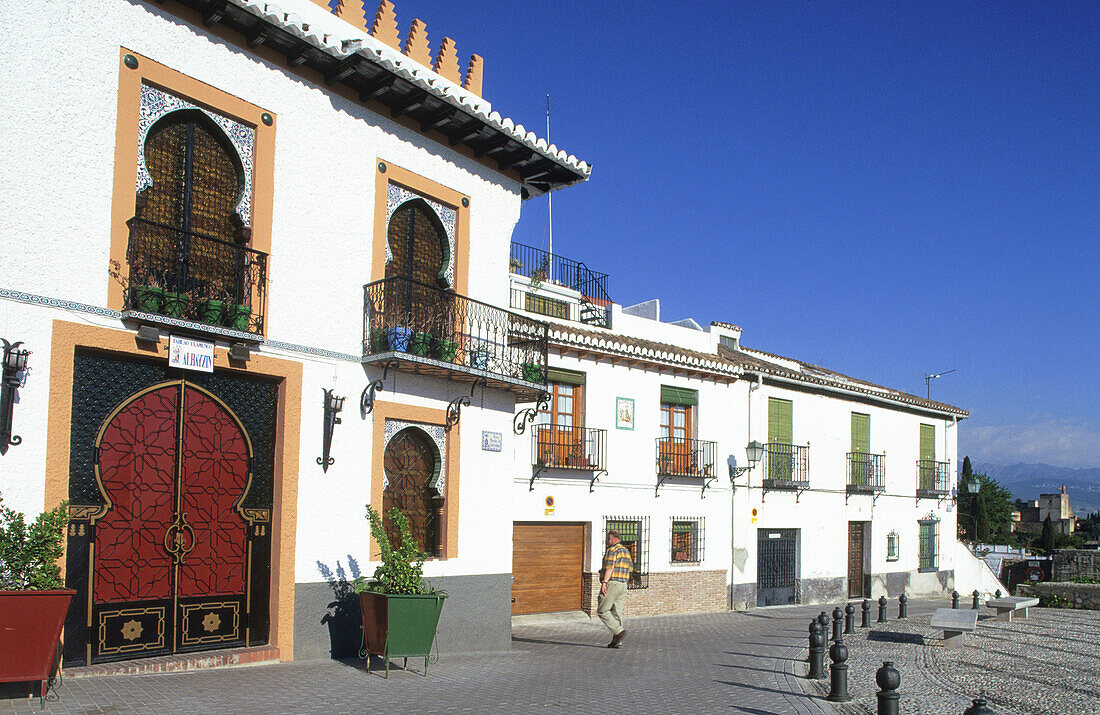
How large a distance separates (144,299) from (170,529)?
2.29 meters

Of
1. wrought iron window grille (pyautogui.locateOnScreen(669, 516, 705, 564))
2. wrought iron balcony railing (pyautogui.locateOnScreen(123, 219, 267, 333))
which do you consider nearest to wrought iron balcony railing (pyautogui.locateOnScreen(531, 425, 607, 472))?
wrought iron window grille (pyautogui.locateOnScreen(669, 516, 705, 564))

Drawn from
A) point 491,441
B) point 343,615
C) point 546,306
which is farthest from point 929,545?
point 343,615

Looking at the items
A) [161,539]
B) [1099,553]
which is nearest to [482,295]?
[161,539]

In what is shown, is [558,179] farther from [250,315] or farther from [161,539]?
[161,539]

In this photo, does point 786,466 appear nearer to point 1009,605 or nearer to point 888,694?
point 1009,605

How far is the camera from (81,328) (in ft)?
27.1

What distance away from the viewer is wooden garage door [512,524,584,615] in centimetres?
1725

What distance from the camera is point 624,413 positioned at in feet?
62.4

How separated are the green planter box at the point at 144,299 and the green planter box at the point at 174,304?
0.12 meters

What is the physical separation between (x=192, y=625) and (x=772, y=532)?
16455 millimetres


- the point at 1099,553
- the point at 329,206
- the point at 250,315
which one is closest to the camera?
the point at 250,315

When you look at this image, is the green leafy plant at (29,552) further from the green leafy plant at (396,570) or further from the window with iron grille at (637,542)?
the window with iron grille at (637,542)

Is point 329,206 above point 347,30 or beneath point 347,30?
beneath

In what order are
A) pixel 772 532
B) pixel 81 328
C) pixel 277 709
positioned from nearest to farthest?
pixel 277 709 < pixel 81 328 < pixel 772 532
